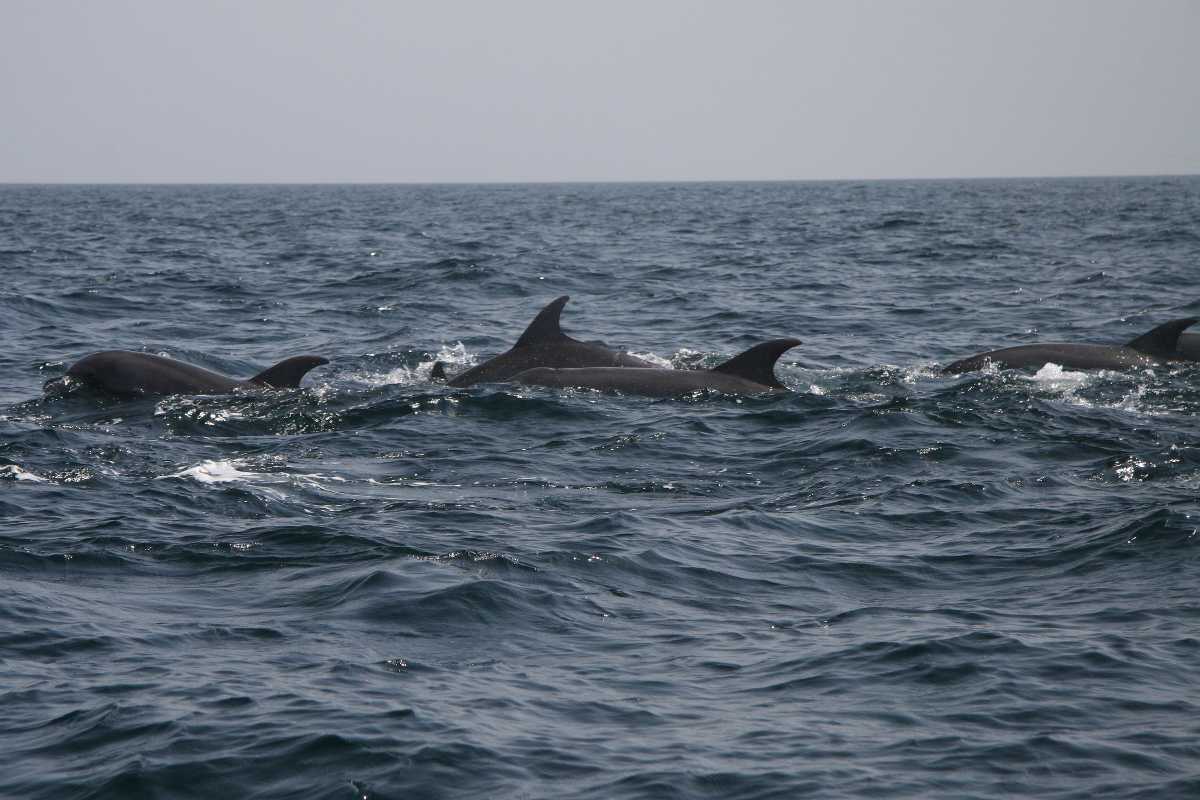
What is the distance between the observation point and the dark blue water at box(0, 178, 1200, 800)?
7.06 m

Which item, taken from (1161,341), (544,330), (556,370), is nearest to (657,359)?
(544,330)

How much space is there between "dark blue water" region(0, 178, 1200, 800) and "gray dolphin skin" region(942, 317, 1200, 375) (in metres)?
0.53

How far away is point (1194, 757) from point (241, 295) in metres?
27.4

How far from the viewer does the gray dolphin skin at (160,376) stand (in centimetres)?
1720

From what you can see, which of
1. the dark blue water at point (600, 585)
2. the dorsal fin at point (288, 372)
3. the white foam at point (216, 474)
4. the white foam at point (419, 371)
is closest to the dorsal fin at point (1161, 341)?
the dark blue water at point (600, 585)

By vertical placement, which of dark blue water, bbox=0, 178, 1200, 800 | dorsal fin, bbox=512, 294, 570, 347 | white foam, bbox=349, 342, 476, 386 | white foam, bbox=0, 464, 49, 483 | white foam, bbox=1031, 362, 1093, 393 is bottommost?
dark blue water, bbox=0, 178, 1200, 800

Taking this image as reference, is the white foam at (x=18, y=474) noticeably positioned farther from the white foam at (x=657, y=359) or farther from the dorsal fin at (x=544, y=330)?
the white foam at (x=657, y=359)

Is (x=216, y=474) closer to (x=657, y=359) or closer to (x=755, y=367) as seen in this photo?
(x=755, y=367)

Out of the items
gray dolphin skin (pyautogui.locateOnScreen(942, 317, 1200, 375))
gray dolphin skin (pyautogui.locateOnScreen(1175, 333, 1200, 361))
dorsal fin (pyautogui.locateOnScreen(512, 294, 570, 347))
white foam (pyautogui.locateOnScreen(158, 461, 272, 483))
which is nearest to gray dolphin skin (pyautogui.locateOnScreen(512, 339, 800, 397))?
dorsal fin (pyautogui.locateOnScreen(512, 294, 570, 347))

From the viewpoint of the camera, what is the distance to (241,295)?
32.0 meters

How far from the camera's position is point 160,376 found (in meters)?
17.4

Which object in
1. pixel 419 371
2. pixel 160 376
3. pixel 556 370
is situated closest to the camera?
pixel 160 376

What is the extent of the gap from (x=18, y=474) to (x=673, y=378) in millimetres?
7665

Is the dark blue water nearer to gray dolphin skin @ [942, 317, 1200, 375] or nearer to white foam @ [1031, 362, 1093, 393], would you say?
white foam @ [1031, 362, 1093, 393]
